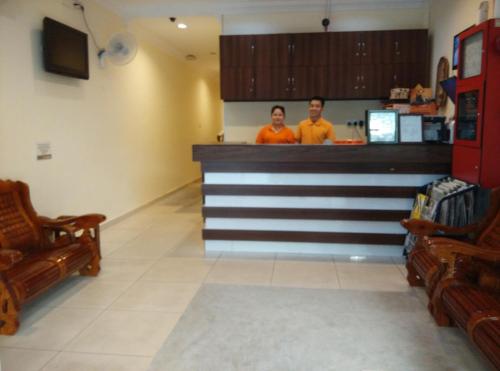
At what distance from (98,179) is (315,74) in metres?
3.17

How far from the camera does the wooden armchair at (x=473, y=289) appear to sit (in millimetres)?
1957

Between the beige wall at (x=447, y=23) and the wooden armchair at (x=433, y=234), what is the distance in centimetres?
185

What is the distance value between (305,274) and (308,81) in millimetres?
2967

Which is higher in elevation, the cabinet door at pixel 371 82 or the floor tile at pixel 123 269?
the cabinet door at pixel 371 82

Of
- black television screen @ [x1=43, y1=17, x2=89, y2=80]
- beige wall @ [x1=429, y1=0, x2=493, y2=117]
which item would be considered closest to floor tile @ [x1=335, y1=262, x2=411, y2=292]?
beige wall @ [x1=429, y1=0, x2=493, y2=117]

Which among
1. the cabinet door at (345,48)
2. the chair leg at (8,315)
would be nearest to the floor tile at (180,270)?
the chair leg at (8,315)

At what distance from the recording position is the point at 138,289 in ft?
10.9

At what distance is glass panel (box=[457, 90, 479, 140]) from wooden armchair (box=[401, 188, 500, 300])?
564mm

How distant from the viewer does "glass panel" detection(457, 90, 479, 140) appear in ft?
9.87

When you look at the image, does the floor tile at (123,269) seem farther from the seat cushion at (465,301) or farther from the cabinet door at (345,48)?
the cabinet door at (345,48)

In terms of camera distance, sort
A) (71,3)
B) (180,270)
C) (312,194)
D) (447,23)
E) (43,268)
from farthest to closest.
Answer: (447,23) → (71,3) → (312,194) → (180,270) → (43,268)

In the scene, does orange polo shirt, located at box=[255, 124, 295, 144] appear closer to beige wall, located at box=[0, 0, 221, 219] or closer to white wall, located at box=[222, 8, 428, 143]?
white wall, located at box=[222, 8, 428, 143]

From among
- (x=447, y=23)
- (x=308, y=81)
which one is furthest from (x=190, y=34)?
(x=447, y=23)

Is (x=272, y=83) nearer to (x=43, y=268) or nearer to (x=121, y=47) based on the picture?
(x=121, y=47)
